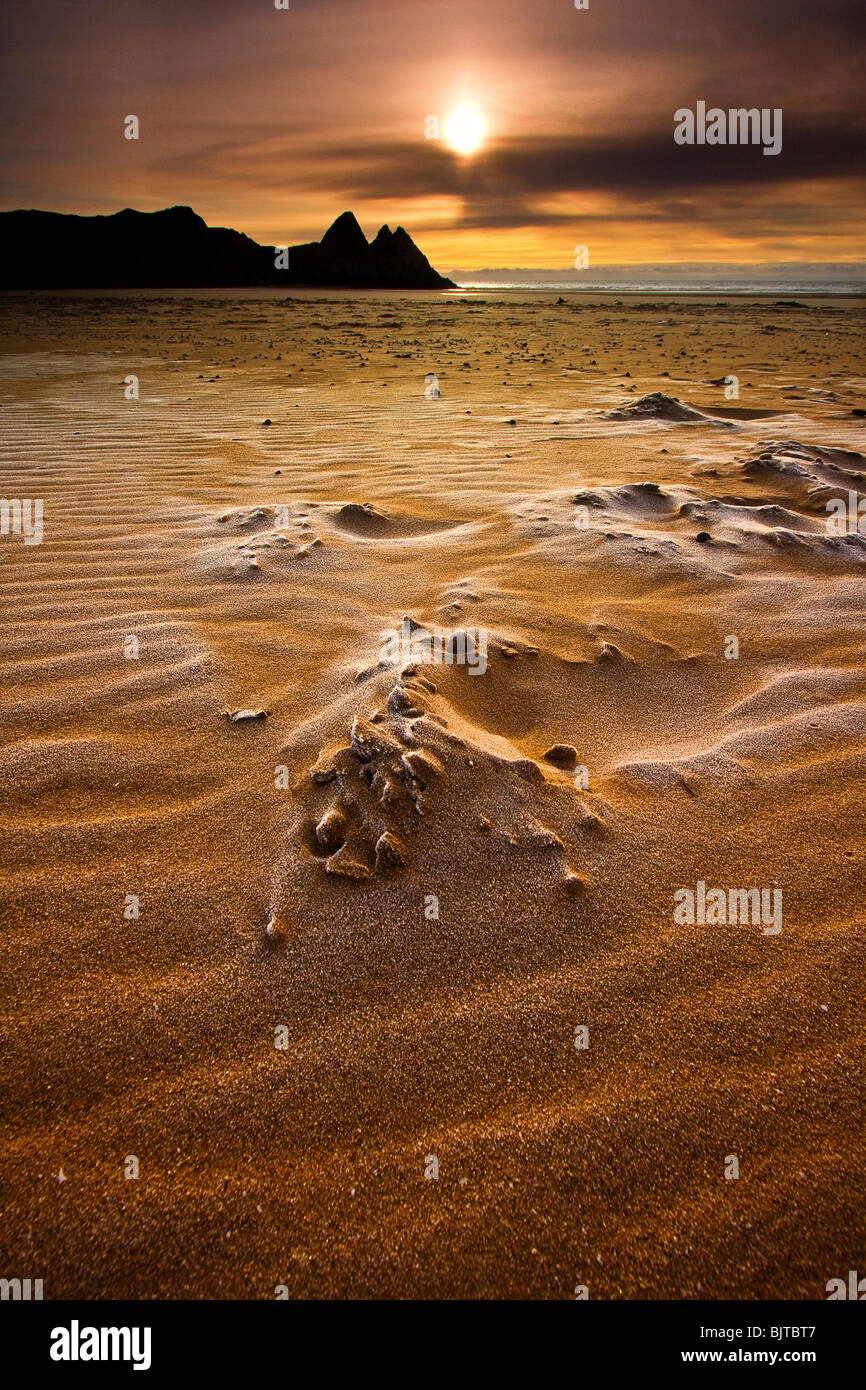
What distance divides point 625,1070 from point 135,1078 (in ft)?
3.12

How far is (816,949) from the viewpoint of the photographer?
59.2 inches

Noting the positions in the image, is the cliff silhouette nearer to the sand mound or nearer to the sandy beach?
the sand mound

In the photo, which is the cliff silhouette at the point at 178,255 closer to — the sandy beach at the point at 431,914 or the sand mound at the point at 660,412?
the sand mound at the point at 660,412

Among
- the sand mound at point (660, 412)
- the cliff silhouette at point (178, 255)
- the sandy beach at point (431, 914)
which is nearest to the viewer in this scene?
the sandy beach at point (431, 914)

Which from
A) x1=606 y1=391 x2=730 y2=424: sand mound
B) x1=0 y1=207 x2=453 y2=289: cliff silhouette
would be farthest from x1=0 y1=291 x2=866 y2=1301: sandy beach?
x1=0 y1=207 x2=453 y2=289: cliff silhouette

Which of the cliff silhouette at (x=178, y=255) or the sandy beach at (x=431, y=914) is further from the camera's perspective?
the cliff silhouette at (x=178, y=255)

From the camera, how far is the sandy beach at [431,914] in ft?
3.50

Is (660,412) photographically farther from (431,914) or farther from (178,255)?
(178,255)

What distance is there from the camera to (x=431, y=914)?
1.53 meters

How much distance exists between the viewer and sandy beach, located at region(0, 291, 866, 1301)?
1066 mm

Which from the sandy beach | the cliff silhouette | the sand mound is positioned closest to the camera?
the sandy beach

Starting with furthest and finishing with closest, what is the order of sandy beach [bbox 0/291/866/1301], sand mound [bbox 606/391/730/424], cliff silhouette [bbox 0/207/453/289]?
cliff silhouette [bbox 0/207/453/289] < sand mound [bbox 606/391/730/424] < sandy beach [bbox 0/291/866/1301]

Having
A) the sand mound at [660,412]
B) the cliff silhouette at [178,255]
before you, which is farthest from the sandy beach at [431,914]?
the cliff silhouette at [178,255]
